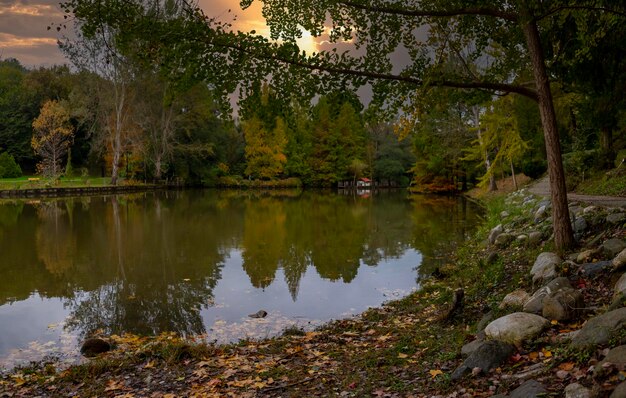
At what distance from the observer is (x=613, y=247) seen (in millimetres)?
7082

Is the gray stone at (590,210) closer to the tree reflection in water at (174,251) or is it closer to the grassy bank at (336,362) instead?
the grassy bank at (336,362)

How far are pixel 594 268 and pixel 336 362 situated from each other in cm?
367

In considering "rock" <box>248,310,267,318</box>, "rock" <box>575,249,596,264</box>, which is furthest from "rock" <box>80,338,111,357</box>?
"rock" <box>575,249,596,264</box>

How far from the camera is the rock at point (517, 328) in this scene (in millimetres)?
5191

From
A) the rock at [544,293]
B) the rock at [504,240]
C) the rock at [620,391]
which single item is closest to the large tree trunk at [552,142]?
the rock at [544,293]

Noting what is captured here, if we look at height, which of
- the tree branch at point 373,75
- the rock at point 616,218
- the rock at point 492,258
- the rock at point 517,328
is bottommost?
the rock at point 492,258

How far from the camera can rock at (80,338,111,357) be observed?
25.5 ft

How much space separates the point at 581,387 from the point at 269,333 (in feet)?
18.6

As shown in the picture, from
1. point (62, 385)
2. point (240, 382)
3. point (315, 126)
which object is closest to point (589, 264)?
point (240, 382)

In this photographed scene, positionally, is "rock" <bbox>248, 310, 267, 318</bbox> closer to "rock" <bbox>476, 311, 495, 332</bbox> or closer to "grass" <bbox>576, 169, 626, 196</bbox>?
"rock" <bbox>476, 311, 495, 332</bbox>

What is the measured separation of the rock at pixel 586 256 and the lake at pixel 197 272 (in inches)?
165

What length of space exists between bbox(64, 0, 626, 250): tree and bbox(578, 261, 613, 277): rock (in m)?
1.45

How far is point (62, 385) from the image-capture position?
6.39 m

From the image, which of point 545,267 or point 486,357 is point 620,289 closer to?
point 486,357
